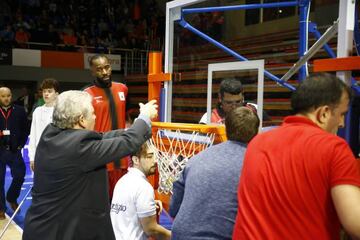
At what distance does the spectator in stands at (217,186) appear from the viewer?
2080 mm

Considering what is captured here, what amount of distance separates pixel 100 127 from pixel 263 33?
28.8 ft

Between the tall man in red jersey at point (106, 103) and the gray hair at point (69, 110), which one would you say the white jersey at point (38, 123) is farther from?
the gray hair at point (69, 110)

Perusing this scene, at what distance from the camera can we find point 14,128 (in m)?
5.86

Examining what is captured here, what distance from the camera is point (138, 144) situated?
2.53 m

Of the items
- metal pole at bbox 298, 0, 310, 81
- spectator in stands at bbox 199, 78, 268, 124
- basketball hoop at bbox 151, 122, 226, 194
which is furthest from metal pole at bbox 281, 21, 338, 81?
basketball hoop at bbox 151, 122, 226, 194

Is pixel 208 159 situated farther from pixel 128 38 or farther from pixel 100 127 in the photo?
pixel 128 38

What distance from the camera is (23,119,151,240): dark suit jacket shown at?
93.9 inches

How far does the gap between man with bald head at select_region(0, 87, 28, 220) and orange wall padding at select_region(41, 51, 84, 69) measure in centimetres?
876

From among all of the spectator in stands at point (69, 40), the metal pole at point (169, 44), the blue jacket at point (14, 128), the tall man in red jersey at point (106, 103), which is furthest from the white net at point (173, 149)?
the spectator in stands at point (69, 40)

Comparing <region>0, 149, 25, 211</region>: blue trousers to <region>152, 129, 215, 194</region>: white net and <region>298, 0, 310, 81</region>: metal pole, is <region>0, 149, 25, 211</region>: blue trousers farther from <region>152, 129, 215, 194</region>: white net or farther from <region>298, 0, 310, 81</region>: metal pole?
<region>298, 0, 310, 81</region>: metal pole

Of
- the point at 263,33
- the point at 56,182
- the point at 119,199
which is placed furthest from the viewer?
the point at 263,33

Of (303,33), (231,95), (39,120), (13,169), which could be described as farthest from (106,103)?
(13,169)

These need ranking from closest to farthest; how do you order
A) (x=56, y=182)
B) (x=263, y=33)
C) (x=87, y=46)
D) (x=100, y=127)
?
(x=56, y=182)
(x=100, y=127)
(x=263, y=33)
(x=87, y=46)

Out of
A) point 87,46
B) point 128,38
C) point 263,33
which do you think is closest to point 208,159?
point 263,33
